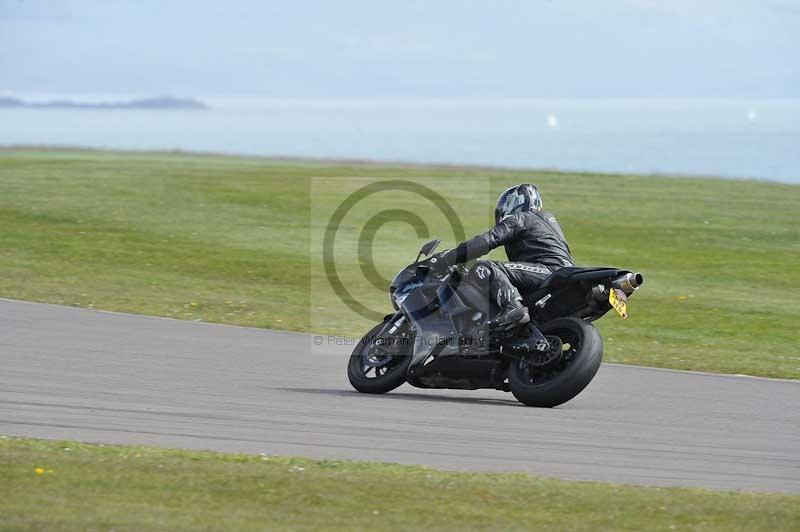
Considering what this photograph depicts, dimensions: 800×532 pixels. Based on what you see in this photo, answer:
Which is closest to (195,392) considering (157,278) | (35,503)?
(35,503)

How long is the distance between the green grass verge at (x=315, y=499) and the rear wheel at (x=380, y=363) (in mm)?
2905

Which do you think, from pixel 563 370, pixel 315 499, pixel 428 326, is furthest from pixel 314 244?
pixel 315 499

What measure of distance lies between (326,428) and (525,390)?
1.83m

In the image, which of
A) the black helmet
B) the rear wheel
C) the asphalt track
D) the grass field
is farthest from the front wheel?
the grass field

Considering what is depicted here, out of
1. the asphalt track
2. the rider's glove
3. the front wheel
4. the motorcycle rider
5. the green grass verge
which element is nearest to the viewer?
the green grass verge

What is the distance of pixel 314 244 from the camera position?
23.3m

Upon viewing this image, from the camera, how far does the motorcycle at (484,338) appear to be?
9.87m

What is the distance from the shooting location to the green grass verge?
6520 millimetres

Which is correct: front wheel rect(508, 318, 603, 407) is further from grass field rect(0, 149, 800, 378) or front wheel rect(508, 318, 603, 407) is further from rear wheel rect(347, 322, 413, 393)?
grass field rect(0, 149, 800, 378)

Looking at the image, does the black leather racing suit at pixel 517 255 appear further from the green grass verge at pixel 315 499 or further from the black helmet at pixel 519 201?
the green grass verge at pixel 315 499

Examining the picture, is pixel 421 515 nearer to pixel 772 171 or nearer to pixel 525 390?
pixel 525 390

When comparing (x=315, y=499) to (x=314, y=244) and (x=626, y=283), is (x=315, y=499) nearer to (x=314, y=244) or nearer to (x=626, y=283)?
(x=626, y=283)

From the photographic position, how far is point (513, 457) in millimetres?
8297

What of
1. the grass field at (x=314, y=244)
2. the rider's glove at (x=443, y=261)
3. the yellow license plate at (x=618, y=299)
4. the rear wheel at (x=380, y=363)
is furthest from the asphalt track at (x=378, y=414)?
the grass field at (x=314, y=244)
